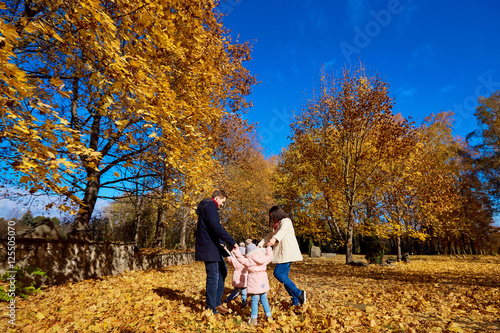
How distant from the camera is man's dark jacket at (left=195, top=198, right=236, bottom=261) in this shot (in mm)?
3760

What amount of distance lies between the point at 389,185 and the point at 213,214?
Result: 1240 centimetres

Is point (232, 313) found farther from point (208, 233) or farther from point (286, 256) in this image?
point (208, 233)

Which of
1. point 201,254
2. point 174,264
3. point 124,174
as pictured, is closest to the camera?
point 201,254

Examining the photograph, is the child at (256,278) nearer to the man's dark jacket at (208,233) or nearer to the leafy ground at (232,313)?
the leafy ground at (232,313)

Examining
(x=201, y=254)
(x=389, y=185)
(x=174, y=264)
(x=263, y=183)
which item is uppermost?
(x=263, y=183)

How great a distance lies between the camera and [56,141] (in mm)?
3832

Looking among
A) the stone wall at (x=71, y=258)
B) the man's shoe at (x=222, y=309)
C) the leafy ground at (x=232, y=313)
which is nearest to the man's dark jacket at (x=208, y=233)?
the man's shoe at (x=222, y=309)

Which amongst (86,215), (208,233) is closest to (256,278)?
(208,233)

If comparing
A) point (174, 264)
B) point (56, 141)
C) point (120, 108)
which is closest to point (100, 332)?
point (56, 141)

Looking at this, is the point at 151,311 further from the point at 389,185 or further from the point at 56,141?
the point at 389,185

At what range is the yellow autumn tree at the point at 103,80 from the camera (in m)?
3.45

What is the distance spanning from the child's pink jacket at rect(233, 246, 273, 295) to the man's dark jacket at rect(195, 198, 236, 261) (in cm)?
32

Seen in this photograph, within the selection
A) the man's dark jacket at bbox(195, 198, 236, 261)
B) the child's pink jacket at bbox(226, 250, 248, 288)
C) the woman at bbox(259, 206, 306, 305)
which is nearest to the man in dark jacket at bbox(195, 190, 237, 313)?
the man's dark jacket at bbox(195, 198, 236, 261)

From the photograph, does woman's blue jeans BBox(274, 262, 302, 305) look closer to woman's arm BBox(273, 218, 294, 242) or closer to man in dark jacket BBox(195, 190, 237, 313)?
woman's arm BBox(273, 218, 294, 242)
